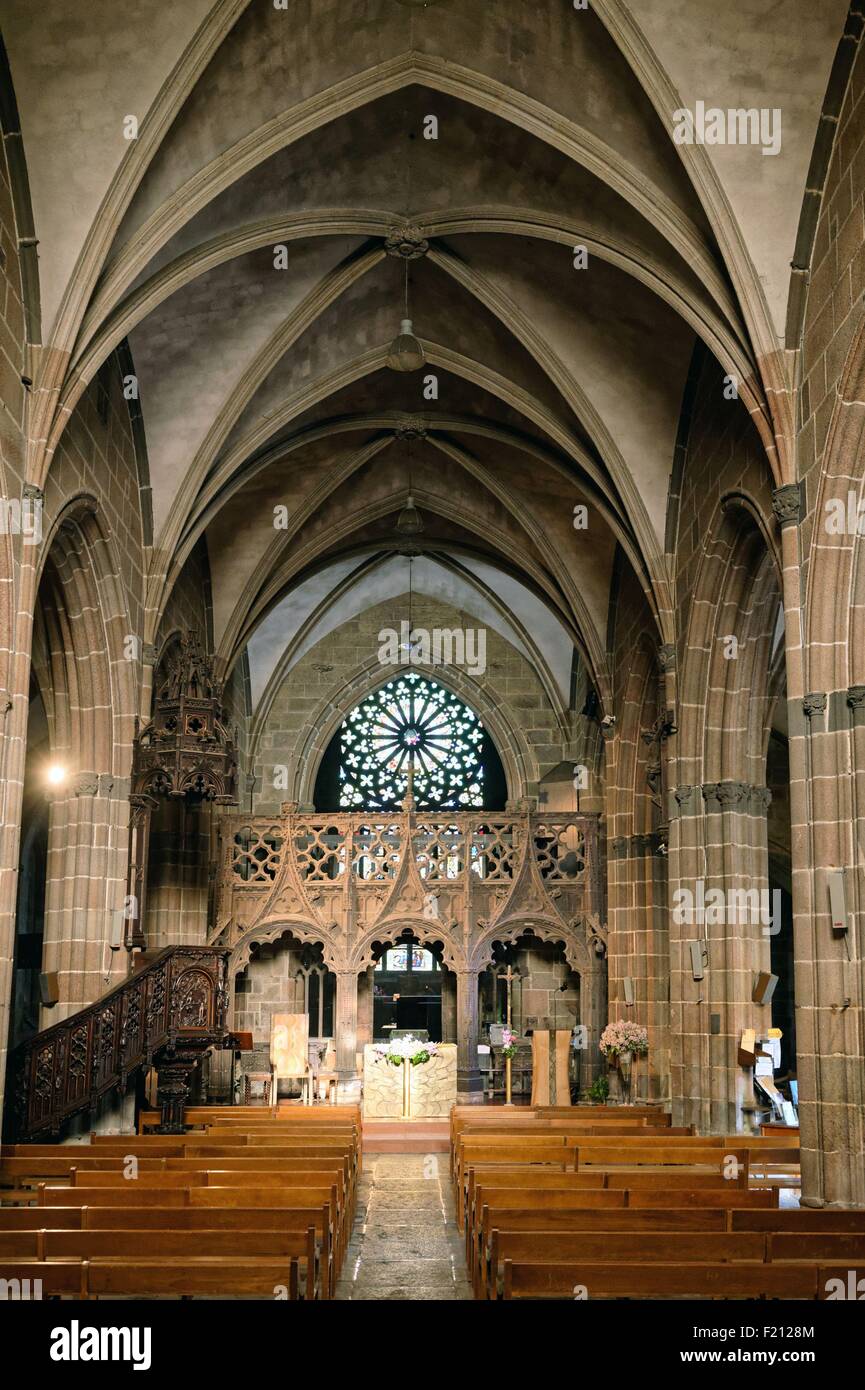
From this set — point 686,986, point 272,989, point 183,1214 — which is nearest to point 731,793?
point 686,986

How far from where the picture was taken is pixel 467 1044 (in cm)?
2177

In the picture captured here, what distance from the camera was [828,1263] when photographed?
702 cm

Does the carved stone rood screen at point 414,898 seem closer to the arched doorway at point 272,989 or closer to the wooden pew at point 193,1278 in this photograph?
the arched doorway at point 272,989

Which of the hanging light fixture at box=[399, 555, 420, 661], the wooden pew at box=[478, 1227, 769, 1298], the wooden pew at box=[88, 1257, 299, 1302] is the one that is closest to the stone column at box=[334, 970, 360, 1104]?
the hanging light fixture at box=[399, 555, 420, 661]

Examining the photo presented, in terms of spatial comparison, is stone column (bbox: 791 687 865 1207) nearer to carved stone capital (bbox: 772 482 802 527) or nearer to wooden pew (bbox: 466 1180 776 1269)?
carved stone capital (bbox: 772 482 802 527)

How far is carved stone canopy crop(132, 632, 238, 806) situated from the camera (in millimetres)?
17031

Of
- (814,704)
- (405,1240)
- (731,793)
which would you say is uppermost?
(814,704)

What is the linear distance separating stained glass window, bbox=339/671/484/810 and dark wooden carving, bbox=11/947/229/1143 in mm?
12151

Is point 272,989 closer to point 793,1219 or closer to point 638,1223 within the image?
point 638,1223

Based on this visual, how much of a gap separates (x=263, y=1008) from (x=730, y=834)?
11.1m

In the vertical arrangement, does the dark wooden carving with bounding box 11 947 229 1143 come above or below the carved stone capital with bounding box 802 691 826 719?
below

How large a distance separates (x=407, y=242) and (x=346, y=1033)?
38.8ft
